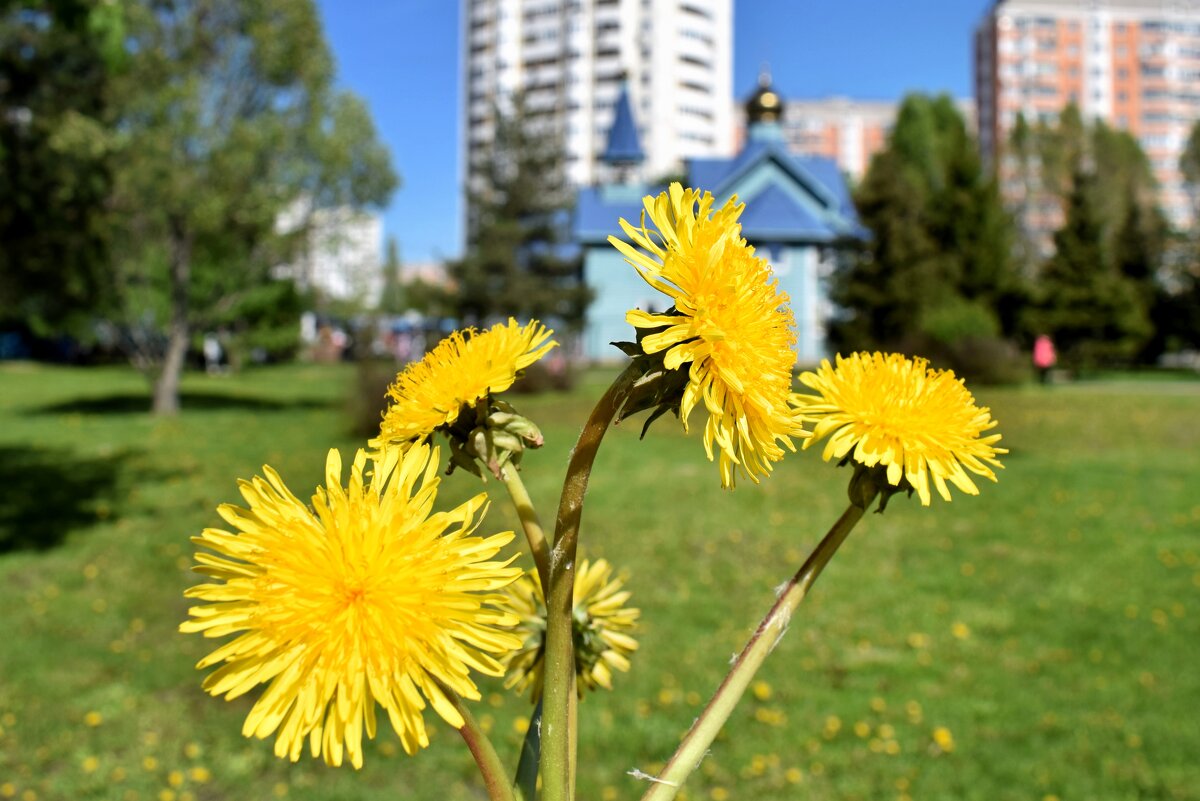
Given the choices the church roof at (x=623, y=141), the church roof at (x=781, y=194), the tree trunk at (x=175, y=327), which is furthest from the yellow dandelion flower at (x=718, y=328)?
the church roof at (x=623, y=141)

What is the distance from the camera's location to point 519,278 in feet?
104

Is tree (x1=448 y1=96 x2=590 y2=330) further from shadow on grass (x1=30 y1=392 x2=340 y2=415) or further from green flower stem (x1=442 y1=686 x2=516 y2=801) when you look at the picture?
green flower stem (x1=442 y1=686 x2=516 y2=801)

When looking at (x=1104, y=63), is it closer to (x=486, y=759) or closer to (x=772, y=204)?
(x=772, y=204)

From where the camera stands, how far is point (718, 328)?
607 mm

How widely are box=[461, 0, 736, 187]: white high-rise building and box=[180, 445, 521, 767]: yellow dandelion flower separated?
226ft

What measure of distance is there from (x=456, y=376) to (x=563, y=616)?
201 mm

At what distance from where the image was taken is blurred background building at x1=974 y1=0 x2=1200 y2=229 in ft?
257

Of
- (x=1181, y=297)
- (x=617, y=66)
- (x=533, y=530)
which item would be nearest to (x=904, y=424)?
(x=533, y=530)

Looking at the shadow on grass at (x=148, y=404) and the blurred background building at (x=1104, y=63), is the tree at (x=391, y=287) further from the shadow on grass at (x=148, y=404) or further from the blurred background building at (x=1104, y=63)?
the shadow on grass at (x=148, y=404)

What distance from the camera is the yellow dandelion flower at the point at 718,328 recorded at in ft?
1.97

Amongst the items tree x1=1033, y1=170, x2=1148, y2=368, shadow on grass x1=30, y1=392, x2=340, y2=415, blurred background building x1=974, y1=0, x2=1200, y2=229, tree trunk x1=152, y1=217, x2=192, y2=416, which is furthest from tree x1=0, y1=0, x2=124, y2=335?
blurred background building x1=974, y1=0, x2=1200, y2=229

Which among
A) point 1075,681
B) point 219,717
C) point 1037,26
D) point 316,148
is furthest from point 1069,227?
point 1037,26

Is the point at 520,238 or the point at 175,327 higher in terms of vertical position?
the point at 520,238

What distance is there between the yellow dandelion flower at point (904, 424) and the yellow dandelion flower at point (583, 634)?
0.79ft
